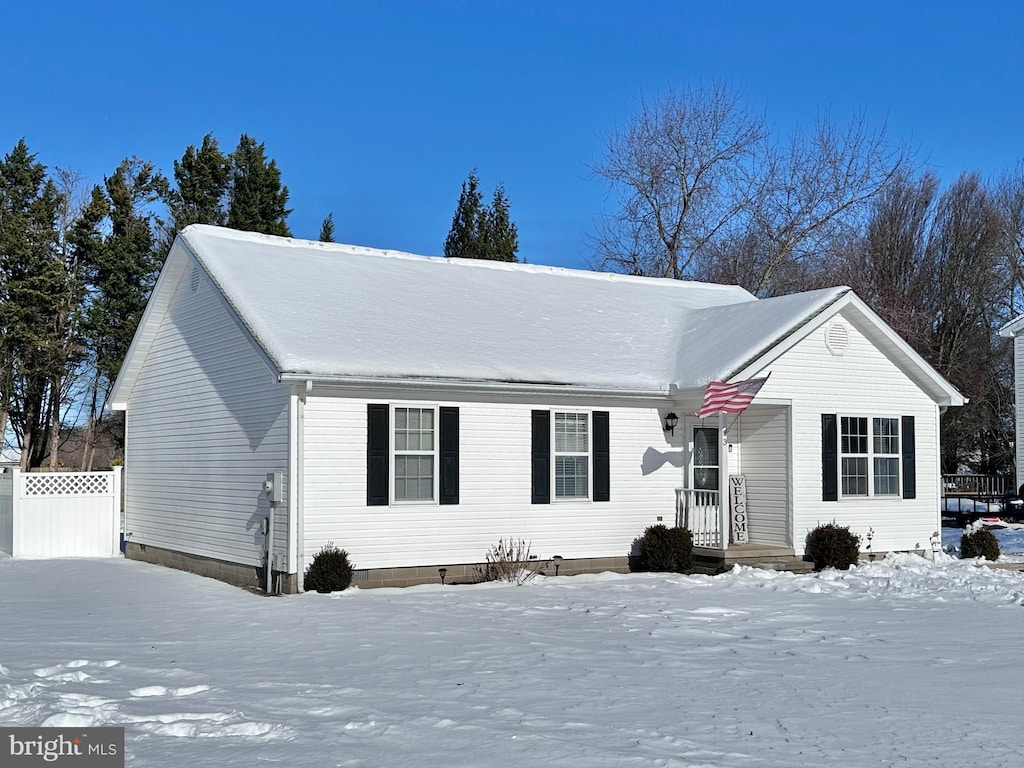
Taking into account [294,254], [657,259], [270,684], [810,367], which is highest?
[657,259]

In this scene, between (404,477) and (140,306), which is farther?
(140,306)

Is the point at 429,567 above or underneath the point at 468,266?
underneath

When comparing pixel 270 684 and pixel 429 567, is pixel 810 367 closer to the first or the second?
pixel 429 567

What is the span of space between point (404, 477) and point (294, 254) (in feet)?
18.0

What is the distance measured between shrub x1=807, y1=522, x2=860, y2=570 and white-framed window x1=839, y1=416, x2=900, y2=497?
38.9 inches

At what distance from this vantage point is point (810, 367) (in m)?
19.0

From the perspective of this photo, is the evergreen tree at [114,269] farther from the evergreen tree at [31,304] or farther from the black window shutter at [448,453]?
the black window shutter at [448,453]

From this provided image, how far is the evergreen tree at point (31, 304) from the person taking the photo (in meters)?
34.8

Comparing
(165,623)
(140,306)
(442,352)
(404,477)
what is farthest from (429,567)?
(140,306)

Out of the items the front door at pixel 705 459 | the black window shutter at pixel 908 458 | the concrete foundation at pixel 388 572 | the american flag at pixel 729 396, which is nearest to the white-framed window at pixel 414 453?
the concrete foundation at pixel 388 572

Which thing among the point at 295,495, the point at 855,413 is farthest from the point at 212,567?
the point at 855,413

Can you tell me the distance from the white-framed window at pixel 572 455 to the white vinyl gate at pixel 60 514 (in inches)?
351

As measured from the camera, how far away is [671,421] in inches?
738

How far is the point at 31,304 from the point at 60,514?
16.1 metres
